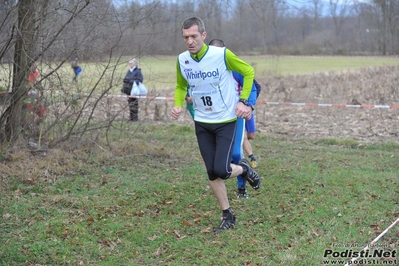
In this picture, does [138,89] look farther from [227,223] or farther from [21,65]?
[227,223]

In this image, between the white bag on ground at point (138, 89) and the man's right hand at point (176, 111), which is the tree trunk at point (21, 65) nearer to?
the man's right hand at point (176, 111)

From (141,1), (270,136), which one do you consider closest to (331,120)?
(270,136)

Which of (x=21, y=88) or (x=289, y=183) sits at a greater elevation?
(x=21, y=88)

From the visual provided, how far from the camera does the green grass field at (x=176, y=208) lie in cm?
580

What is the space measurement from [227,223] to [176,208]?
107 cm

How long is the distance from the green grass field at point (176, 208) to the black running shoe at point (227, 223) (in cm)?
9

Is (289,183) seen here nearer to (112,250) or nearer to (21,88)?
(112,250)

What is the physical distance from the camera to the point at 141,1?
10312mm

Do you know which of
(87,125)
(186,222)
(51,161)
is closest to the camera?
(186,222)

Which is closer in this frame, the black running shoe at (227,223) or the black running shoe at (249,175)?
A: the black running shoe at (227,223)

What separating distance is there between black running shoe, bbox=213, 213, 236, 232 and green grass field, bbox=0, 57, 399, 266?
9cm

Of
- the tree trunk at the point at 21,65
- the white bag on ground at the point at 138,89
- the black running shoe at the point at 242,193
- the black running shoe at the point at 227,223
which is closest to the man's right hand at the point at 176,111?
the black running shoe at the point at 227,223

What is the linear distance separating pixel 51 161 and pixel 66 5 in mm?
2556

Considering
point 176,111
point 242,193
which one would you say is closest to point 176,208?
point 242,193
